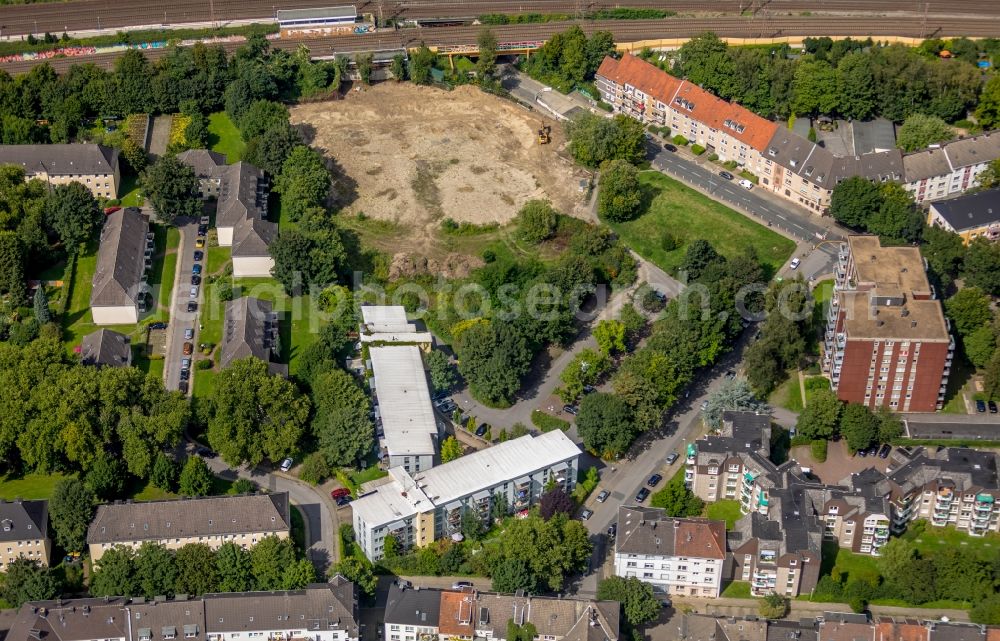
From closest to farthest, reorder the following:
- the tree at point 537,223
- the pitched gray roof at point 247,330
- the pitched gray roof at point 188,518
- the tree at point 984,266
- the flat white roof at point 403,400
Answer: the pitched gray roof at point 188,518
the flat white roof at point 403,400
the pitched gray roof at point 247,330
the tree at point 984,266
the tree at point 537,223

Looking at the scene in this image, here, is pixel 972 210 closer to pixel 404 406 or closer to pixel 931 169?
pixel 931 169

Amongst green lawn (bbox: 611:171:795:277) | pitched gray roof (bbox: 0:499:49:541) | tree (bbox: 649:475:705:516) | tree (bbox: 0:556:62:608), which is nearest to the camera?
tree (bbox: 0:556:62:608)

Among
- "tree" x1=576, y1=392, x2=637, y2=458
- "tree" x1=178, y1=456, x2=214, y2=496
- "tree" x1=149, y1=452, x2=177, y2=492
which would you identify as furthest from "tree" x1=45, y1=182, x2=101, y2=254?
"tree" x1=576, y1=392, x2=637, y2=458

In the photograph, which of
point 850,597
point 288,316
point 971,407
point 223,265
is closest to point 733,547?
point 850,597

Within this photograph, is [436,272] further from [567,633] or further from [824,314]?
[567,633]

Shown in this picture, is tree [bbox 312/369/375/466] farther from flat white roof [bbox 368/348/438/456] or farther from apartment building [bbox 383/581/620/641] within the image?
apartment building [bbox 383/581/620/641]

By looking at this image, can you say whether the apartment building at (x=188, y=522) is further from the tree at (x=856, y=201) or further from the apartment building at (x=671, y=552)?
the tree at (x=856, y=201)

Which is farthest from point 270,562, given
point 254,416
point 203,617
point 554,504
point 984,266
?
point 984,266

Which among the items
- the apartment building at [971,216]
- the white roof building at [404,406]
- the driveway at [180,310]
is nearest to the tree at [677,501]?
the white roof building at [404,406]
